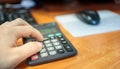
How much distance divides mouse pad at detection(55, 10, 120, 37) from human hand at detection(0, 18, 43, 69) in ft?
0.50

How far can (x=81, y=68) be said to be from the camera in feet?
1.29

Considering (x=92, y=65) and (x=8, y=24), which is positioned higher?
(x=8, y=24)

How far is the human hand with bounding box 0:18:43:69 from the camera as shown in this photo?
1.24 feet

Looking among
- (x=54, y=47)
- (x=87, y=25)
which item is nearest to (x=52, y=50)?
(x=54, y=47)

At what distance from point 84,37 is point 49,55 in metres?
0.15

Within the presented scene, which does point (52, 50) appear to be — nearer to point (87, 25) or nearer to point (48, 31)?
point (48, 31)

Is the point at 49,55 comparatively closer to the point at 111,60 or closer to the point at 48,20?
the point at 111,60

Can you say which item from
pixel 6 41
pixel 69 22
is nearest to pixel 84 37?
pixel 69 22

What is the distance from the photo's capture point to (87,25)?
23.7 inches

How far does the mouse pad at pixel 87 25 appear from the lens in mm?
555

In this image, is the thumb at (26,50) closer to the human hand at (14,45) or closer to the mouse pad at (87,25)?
the human hand at (14,45)

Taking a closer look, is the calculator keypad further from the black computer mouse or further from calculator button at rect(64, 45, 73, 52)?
the black computer mouse

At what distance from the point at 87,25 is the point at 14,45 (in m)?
0.28

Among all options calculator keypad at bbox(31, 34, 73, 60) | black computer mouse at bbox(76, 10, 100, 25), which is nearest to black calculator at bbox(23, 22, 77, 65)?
calculator keypad at bbox(31, 34, 73, 60)
